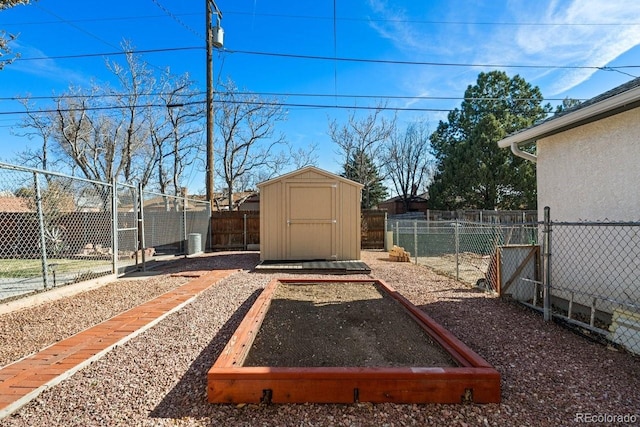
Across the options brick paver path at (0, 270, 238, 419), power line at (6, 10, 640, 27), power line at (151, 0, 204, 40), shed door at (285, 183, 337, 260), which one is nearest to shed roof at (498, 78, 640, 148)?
shed door at (285, 183, 337, 260)

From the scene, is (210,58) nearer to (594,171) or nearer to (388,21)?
(388,21)

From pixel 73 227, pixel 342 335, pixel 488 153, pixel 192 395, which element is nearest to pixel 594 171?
pixel 342 335

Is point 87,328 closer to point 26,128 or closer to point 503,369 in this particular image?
point 503,369

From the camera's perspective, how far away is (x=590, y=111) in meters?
3.77

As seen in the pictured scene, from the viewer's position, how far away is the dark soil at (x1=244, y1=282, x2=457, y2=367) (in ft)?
8.18

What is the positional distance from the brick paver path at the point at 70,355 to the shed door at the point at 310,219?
164 inches

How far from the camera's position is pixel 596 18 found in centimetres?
852

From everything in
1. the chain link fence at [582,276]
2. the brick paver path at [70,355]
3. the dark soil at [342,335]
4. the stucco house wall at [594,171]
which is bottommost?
the brick paver path at [70,355]

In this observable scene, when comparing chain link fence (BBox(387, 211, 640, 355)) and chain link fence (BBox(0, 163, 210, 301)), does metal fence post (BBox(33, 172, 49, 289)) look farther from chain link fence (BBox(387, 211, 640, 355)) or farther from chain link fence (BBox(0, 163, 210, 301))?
chain link fence (BBox(387, 211, 640, 355))

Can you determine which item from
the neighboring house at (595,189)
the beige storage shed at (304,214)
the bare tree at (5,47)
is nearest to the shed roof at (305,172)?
the beige storage shed at (304,214)

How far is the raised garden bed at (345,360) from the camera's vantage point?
6.68 ft

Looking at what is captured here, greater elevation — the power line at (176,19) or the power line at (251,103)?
the power line at (176,19)

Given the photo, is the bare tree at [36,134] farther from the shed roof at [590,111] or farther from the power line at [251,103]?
the shed roof at [590,111]

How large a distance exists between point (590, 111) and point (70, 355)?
19.2ft
